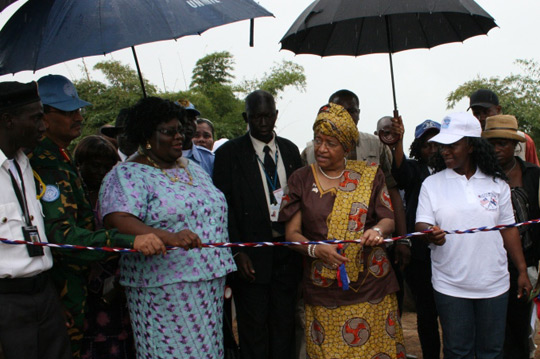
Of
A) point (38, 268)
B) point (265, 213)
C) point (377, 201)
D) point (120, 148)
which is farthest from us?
point (120, 148)

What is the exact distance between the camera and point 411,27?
4648 millimetres

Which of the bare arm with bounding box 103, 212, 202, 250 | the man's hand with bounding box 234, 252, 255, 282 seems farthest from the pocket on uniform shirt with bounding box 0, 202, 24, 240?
the man's hand with bounding box 234, 252, 255, 282

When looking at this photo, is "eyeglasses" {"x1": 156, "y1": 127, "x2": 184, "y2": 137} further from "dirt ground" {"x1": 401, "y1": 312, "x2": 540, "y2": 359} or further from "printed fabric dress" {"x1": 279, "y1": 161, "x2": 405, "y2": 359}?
"dirt ground" {"x1": 401, "y1": 312, "x2": 540, "y2": 359}

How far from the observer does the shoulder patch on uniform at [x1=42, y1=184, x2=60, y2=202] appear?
2.98 metres

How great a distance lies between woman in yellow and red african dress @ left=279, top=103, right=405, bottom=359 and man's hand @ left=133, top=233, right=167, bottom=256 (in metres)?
1.00

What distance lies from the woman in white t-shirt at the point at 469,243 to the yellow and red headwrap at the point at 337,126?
607mm

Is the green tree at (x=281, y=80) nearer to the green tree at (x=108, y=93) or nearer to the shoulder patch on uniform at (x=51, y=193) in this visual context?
the green tree at (x=108, y=93)

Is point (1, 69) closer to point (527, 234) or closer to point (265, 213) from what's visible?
point (265, 213)

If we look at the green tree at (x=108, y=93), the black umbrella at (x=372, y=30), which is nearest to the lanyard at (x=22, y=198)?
the black umbrella at (x=372, y=30)

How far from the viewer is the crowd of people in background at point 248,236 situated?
2902 millimetres

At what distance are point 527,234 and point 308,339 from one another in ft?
6.15

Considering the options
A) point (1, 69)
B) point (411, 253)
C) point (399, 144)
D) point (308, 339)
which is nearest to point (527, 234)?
point (411, 253)

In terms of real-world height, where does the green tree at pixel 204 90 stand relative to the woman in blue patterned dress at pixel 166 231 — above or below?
above

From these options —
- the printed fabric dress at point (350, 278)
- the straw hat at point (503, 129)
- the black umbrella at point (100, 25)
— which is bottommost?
the printed fabric dress at point (350, 278)
